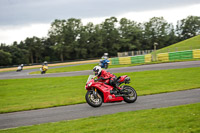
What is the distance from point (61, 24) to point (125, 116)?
80731 millimetres

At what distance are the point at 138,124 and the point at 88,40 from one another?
81.3m

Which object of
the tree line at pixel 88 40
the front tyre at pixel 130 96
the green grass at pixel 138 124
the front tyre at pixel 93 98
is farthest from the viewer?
the tree line at pixel 88 40

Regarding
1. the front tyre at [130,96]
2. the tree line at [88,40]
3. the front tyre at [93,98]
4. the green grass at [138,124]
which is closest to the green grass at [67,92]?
the front tyre at [93,98]

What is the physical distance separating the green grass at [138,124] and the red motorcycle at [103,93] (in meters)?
2.19

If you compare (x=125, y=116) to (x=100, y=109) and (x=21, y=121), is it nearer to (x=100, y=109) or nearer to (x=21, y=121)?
(x=100, y=109)

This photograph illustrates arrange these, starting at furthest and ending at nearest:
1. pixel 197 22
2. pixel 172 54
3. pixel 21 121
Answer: pixel 197 22 < pixel 172 54 < pixel 21 121

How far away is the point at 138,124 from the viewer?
237 inches

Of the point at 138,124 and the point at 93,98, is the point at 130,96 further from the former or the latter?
the point at 138,124

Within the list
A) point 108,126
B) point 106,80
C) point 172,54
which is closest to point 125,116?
point 108,126

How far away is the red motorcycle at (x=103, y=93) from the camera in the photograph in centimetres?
952

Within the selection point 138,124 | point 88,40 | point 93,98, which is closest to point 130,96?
point 93,98

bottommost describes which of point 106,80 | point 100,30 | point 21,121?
point 21,121

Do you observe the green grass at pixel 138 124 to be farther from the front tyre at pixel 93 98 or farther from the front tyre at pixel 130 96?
the front tyre at pixel 130 96

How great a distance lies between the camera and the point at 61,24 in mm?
85188
